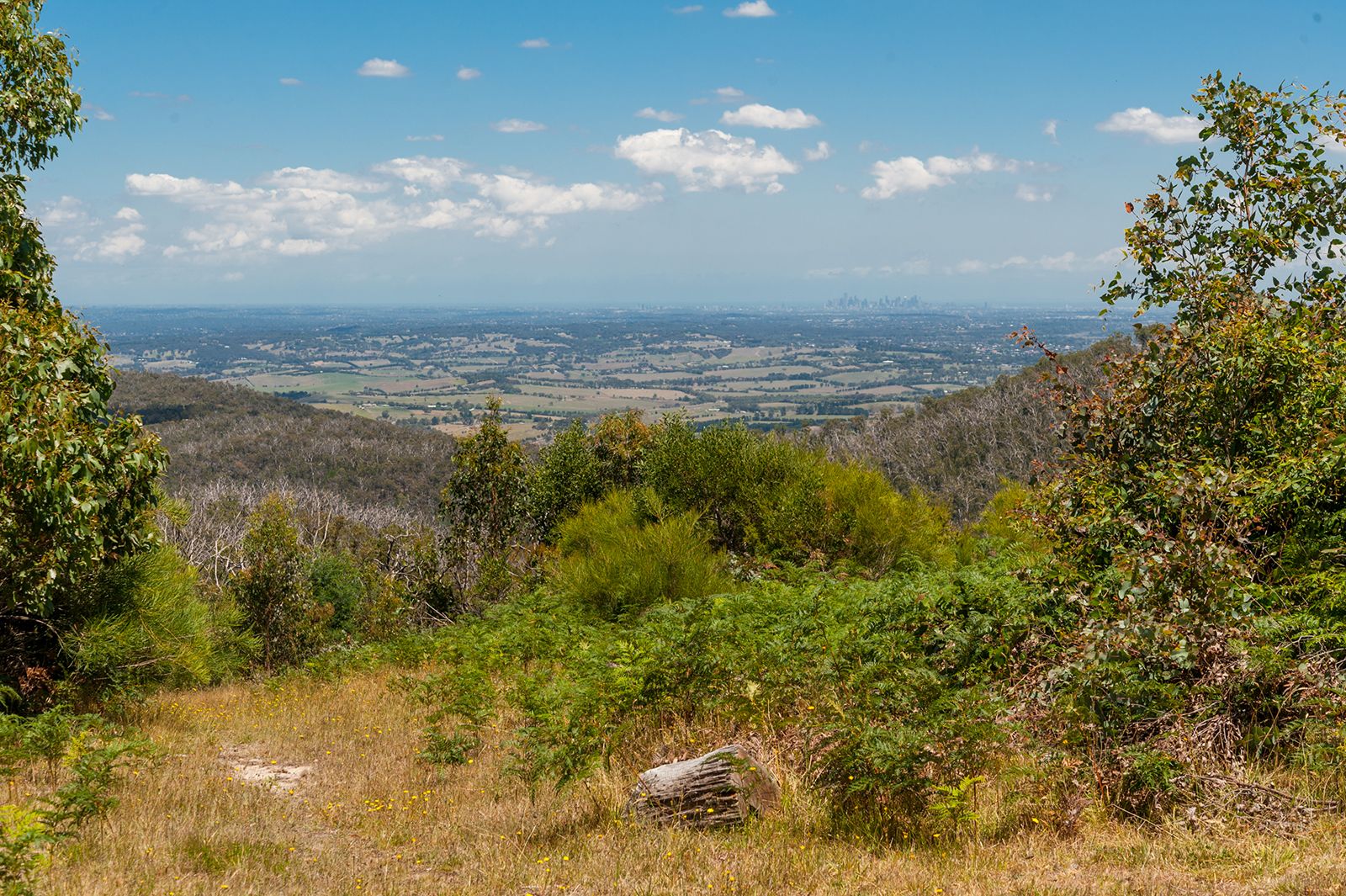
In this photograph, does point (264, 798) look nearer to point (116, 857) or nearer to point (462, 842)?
point (116, 857)

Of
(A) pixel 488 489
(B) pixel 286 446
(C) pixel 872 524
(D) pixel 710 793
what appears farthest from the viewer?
(B) pixel 286 446

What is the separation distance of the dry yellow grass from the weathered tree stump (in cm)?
12

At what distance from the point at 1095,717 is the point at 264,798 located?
17.7 feet

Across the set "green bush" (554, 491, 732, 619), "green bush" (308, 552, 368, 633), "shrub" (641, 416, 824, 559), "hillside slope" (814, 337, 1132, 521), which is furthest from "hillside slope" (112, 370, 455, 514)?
"green bush" (554, 491, 732, 619)

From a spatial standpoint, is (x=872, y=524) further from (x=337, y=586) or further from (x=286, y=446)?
(x=286, y=446)

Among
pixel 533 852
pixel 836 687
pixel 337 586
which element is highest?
pixel 836 687

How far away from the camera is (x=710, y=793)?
528cm

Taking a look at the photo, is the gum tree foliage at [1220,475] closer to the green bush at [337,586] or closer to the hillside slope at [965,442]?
the green bush at [337,586]

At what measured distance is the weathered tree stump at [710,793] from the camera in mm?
5223

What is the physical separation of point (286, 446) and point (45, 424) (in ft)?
221

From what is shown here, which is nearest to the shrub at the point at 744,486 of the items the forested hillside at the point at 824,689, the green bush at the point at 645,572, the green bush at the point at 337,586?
the green bush at the point at 645,572

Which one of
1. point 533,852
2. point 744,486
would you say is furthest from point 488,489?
point 533,852

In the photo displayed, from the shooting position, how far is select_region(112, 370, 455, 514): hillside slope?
62.3 meters

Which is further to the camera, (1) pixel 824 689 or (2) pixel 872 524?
(2) pixel 872 524
